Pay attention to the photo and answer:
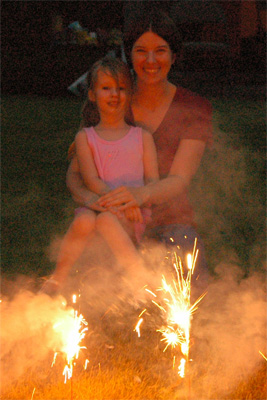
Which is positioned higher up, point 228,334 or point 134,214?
point 134,214

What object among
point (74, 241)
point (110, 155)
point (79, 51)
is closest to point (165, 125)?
point (110, 155)

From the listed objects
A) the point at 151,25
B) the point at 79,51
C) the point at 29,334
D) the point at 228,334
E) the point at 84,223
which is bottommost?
the point at 79,51

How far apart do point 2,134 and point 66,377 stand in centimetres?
752

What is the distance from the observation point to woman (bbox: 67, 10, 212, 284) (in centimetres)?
295

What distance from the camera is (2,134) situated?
380 inches

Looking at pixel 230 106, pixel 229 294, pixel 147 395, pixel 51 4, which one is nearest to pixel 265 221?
pixel 229 294

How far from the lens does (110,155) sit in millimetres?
3002

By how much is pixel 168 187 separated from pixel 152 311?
0.61m

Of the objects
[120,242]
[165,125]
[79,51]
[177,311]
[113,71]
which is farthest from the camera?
[79,51]

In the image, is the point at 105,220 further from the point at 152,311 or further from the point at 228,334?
the point at 228,334

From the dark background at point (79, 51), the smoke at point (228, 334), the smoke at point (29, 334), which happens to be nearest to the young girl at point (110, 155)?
the smoke at point (29, 334)

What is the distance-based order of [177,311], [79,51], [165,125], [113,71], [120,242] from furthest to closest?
[79,51] < [165,125] < [113,71] < [120,242] < [177,311]

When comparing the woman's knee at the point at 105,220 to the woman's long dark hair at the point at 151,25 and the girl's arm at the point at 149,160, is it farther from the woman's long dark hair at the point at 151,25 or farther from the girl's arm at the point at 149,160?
the woman's long dark hair at the point at 151,25

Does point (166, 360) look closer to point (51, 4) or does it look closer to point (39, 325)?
point (39, 325)
